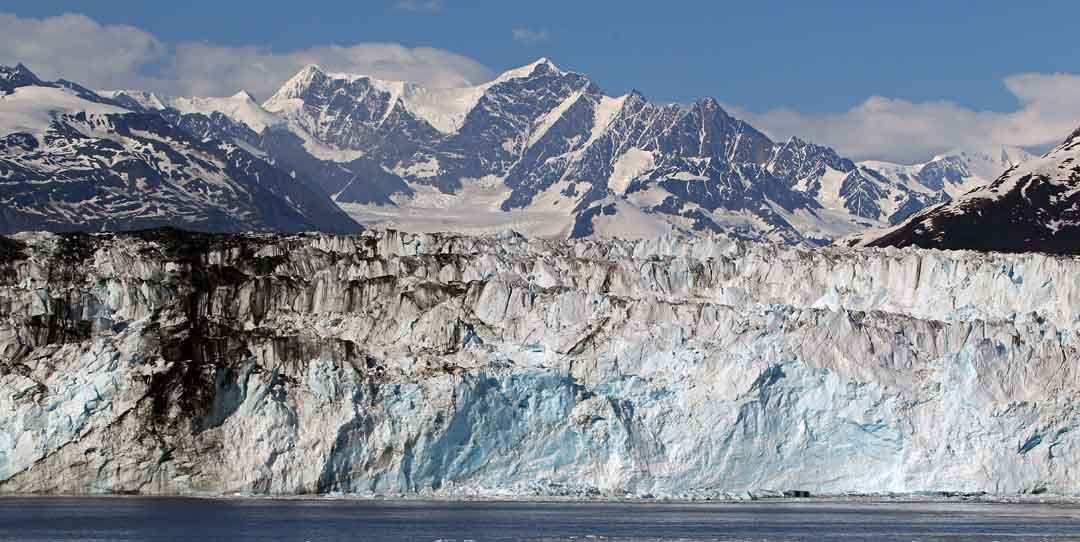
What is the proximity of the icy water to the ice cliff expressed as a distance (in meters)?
1.71

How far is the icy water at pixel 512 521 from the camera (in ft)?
234

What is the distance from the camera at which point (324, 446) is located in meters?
83.8

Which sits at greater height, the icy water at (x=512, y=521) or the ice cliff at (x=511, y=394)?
the ice cliff at (x=511, y=394)

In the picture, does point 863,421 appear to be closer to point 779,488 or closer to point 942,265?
point 779,488

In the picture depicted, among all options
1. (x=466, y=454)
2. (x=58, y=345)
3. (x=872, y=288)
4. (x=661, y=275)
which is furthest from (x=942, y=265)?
(x=58, y=345)

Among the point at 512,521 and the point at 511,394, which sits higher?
the point at 511,394

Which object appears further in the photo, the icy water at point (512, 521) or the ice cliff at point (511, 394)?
the ice cliff at point (511, 394)

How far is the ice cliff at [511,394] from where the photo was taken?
84062 mm

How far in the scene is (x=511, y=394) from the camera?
87250 mm

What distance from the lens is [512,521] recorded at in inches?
3071

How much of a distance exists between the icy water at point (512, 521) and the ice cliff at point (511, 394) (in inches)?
67.4

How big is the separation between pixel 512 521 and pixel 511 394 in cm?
1047

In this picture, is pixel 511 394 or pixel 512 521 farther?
pixel 511 394

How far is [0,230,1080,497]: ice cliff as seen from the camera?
84.1m
